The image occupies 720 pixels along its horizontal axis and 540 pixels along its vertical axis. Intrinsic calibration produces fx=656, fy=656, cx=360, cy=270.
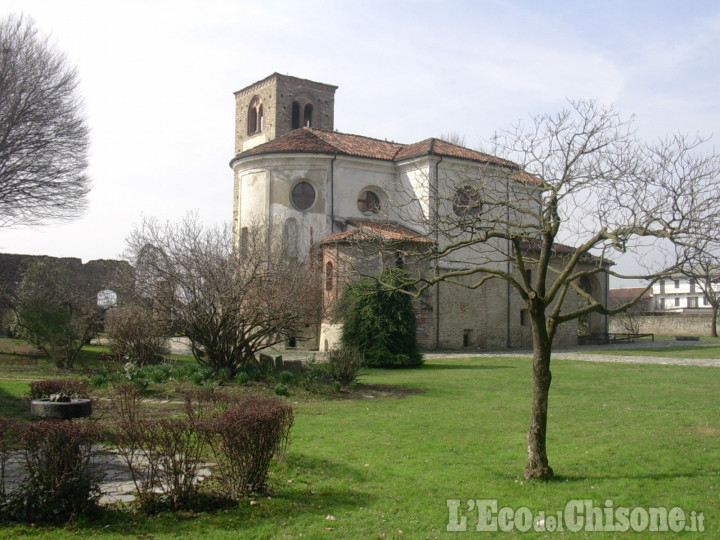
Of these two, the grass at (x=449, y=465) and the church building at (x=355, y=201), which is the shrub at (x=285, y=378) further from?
the church building at (x=355, y=201)

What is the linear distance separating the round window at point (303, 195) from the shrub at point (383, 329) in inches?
327

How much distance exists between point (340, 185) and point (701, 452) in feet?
78.2

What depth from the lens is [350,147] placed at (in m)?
32.2

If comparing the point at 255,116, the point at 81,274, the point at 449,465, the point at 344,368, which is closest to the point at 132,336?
the point at 344,368

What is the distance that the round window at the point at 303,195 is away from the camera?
30.8 m

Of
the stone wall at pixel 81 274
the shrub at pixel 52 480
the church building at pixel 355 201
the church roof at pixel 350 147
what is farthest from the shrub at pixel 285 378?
the church roof at pixel 350 147

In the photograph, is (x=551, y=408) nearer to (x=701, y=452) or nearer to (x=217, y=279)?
(x=701, y=452)

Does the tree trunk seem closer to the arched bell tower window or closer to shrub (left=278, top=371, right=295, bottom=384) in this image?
shrub (left=278, top=371, right=295, bottom=384)

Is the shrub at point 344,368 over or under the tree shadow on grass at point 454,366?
over

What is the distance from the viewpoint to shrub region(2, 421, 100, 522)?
18.5ft

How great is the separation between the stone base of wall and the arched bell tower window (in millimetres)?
30629

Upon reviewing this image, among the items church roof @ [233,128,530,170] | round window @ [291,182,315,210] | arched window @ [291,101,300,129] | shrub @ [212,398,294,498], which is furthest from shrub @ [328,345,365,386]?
arched window @ [291,101,300,129]

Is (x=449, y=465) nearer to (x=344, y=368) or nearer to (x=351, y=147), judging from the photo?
(x=344, y=368)

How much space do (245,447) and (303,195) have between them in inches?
986
